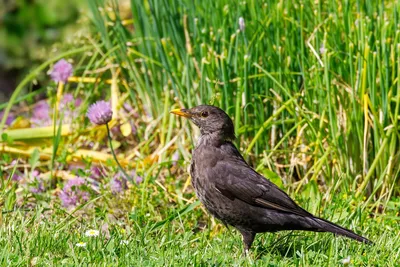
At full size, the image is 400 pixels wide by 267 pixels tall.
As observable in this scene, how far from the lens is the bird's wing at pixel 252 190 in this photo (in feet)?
13.3

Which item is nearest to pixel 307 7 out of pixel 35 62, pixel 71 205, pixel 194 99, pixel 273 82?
pixel 273 82

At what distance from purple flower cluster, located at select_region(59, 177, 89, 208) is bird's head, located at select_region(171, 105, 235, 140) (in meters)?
0.91

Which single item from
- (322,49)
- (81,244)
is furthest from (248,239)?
(322,49)

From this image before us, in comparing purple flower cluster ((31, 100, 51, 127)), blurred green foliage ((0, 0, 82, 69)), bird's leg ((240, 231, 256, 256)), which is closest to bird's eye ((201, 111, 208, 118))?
bird's leg ((240, 231, 256, 256))

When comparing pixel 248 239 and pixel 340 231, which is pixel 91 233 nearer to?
pixel 248 239

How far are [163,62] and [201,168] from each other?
4.96ft

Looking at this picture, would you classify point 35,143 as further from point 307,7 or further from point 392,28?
point 392,28

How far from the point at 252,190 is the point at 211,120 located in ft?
1.68

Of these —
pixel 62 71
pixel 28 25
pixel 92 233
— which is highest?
pixel 62 71

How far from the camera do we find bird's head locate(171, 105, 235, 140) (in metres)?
4.40

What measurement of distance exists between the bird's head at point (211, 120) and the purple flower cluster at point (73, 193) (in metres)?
0.91

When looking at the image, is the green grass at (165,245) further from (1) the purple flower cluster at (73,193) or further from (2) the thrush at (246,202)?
(1) the purple flower cluster at (73,193)

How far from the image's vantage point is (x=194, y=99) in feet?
17.6

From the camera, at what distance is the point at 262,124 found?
16.7ft
